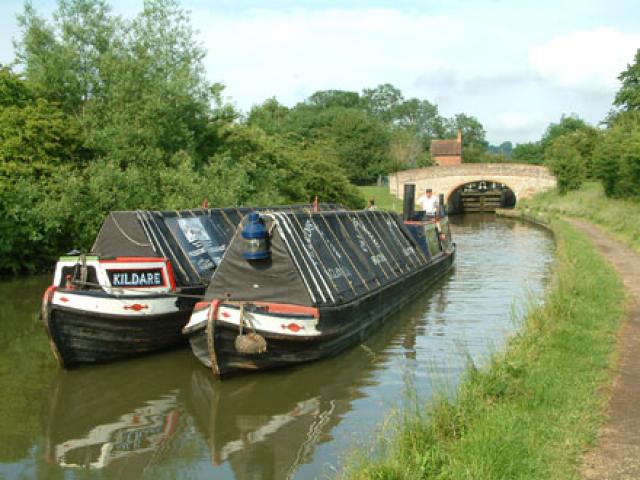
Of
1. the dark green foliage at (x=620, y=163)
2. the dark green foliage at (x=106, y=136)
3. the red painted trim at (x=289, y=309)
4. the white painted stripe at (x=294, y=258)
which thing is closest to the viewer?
the red painted trim at (x=289, y=309)

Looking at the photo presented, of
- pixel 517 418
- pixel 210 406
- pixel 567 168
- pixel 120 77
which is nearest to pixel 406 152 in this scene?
pixel 567 168

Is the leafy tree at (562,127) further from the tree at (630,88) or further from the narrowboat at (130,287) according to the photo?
the narrowboat at (130,287)

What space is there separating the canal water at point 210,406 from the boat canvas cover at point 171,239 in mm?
1527

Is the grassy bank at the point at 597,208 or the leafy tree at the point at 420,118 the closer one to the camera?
the grassy bank at the point at 597,208

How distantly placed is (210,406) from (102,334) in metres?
2.13

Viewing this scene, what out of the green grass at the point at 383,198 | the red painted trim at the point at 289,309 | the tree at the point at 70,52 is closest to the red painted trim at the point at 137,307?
the red painted trim at the point at 289,309

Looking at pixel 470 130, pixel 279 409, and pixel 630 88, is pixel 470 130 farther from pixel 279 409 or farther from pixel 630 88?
pixel 279 409

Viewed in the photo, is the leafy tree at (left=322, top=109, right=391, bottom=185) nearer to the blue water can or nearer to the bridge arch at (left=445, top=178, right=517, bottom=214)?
the bridge arch at (left=445, top=178, right=517, bottom=214)

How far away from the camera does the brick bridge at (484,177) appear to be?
44.7 m

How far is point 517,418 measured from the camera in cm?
560

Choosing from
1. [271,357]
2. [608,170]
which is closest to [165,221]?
[271,357]

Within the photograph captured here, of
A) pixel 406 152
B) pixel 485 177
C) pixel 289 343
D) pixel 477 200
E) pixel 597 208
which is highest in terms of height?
pixel 406 152

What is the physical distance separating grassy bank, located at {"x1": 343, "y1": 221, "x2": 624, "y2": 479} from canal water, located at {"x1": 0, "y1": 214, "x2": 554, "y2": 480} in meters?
0.51

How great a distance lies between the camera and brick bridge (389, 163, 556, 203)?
1759 inches
